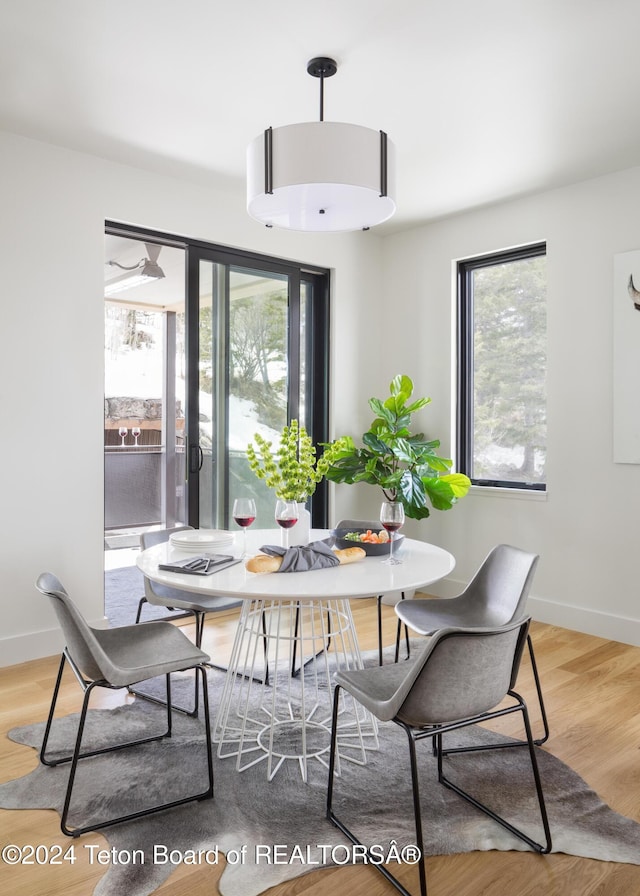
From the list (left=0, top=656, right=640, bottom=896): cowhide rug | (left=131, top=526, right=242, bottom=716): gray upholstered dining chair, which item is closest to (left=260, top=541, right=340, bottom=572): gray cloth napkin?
(left=131, top=526, right=242, bottom=716): gray upholstered dining chair

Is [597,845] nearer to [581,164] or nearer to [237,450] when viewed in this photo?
[237,450]

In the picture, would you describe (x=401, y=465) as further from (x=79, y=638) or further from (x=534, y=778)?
(x=79, y=638)

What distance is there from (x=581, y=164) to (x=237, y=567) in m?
3.01

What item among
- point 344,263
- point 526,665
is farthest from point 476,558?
point 344,263

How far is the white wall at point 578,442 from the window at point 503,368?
14 centimetres

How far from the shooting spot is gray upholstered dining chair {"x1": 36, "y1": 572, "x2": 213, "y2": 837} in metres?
1.89

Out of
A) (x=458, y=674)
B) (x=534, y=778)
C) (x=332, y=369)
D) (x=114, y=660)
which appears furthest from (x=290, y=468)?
(x=332, y=369)

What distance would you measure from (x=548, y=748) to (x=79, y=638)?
1.77m

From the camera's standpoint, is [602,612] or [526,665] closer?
[526,665]

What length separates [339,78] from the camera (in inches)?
108

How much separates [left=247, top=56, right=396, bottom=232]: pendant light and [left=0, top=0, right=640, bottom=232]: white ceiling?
502mm

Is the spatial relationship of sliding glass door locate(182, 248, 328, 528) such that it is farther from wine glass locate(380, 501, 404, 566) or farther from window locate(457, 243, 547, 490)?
wine glass locate(380, 501, 404, 566)

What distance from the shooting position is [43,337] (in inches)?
135

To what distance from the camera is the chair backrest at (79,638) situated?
188 cm
